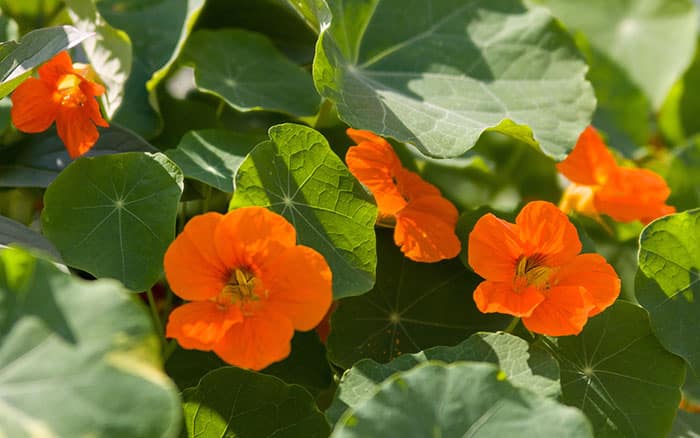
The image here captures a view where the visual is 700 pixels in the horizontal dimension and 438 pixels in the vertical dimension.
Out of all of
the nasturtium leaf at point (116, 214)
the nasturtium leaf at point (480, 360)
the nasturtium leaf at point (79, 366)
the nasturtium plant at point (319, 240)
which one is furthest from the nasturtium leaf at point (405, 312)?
the nasturtium leaf at point (79, 366)

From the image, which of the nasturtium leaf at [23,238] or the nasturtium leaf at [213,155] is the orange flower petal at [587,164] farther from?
the nasturtium leaf at [23,238]

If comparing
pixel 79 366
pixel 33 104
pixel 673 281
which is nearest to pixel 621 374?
pixel 673 281

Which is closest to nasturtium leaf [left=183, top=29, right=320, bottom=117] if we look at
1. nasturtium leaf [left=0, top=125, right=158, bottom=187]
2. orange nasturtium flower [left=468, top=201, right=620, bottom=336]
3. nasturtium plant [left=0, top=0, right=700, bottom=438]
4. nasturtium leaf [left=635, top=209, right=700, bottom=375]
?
nasturtium plant [left=0, top=0, right=700, bottom=438]

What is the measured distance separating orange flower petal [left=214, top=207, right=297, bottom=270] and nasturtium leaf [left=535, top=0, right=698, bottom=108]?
104cm

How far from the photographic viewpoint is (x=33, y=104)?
0.86m

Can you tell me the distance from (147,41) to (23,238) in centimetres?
40

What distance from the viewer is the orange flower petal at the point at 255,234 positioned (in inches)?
28.8

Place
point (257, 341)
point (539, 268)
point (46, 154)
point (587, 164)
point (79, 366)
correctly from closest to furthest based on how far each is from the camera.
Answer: point (79, 366)
point (257, 341)
point (539, 268)
point (46, 154)
point (587, 164)

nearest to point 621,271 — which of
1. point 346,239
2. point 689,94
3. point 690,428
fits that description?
point 690,428

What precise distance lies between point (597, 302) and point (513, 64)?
435mm

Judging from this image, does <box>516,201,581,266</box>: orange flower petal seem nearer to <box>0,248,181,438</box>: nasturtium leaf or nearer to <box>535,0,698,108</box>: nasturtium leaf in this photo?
<box>0,248,181,438</box>: nasturtium leaf

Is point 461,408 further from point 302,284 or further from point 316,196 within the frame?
point 316,196

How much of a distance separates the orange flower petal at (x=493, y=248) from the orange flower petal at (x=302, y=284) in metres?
0.16

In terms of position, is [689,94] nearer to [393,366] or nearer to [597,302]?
[597,302]
